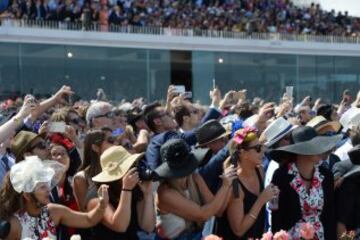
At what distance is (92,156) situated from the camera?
15.0 ft

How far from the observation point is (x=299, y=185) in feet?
14.3

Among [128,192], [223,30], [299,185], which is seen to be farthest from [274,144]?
[223,30]

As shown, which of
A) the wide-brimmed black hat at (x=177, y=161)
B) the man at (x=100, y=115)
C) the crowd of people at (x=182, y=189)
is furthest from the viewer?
the man at (x=100, y=115)

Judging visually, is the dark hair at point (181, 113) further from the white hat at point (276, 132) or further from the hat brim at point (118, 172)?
the hat brim at point (118, 172)

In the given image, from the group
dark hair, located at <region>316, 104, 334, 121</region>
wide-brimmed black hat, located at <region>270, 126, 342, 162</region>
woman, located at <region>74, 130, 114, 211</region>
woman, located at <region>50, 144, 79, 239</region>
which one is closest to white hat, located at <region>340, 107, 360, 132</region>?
dark hair, located at <region>316, 104, 334, 121</region>

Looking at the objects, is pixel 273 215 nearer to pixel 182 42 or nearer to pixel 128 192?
pixel 128 192

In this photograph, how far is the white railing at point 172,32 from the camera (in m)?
23.2

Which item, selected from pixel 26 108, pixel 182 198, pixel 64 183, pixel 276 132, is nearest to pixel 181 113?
pixel 276 132

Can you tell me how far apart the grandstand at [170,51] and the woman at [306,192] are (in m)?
18.0

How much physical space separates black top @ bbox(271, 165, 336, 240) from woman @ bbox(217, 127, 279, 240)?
126 mm

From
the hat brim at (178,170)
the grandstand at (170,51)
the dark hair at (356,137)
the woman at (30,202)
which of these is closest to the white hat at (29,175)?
the woman at (30,202)

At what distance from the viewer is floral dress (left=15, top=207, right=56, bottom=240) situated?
12.1ft

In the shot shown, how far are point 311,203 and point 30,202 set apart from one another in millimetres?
1790

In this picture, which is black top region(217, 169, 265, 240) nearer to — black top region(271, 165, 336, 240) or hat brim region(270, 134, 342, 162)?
black top region(271, 165, 336, 240)
